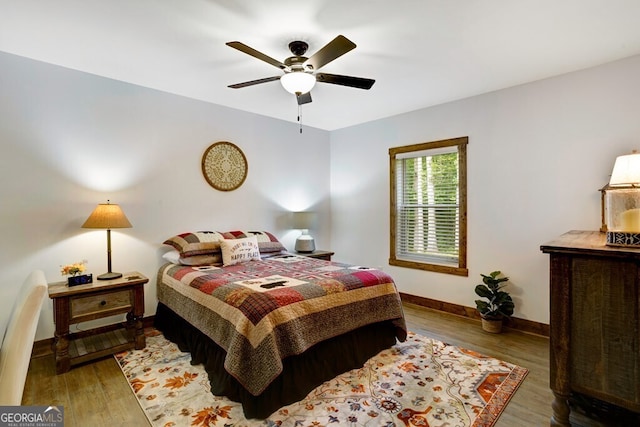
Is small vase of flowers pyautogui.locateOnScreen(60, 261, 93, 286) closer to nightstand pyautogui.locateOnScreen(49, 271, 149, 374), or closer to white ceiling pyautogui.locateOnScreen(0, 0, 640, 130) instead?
nightstand pyautogui.locateOnScreen(49, 271, 149, 374)

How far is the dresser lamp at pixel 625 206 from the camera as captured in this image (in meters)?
1.56

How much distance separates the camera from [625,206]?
1.63 metres

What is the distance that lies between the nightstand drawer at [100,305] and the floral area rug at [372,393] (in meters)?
0.41

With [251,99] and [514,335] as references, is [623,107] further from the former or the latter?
[251,99]

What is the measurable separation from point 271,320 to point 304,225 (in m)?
2.55

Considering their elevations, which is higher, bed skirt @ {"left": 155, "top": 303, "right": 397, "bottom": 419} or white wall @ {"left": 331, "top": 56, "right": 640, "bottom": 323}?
white wall @ {"left": 331, "top": 56, "right": 640, "bottom": 323}

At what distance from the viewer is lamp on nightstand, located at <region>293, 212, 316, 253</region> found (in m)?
4.46

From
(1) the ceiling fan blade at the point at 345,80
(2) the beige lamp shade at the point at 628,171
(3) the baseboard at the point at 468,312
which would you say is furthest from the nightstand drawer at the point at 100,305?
(2) the beige lamp shade at the point at 628,171

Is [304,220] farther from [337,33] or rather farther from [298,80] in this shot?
[337,33]

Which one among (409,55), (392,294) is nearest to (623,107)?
A: (409,55)

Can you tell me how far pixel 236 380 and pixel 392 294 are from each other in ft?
4.81

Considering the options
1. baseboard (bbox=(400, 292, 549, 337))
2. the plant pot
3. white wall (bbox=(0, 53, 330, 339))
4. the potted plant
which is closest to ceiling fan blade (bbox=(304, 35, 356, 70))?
white wall (bbox=(0, 53, 330, 339))

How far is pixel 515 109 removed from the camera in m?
3.30

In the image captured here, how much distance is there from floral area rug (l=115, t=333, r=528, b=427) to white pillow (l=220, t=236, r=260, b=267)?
0.96m
